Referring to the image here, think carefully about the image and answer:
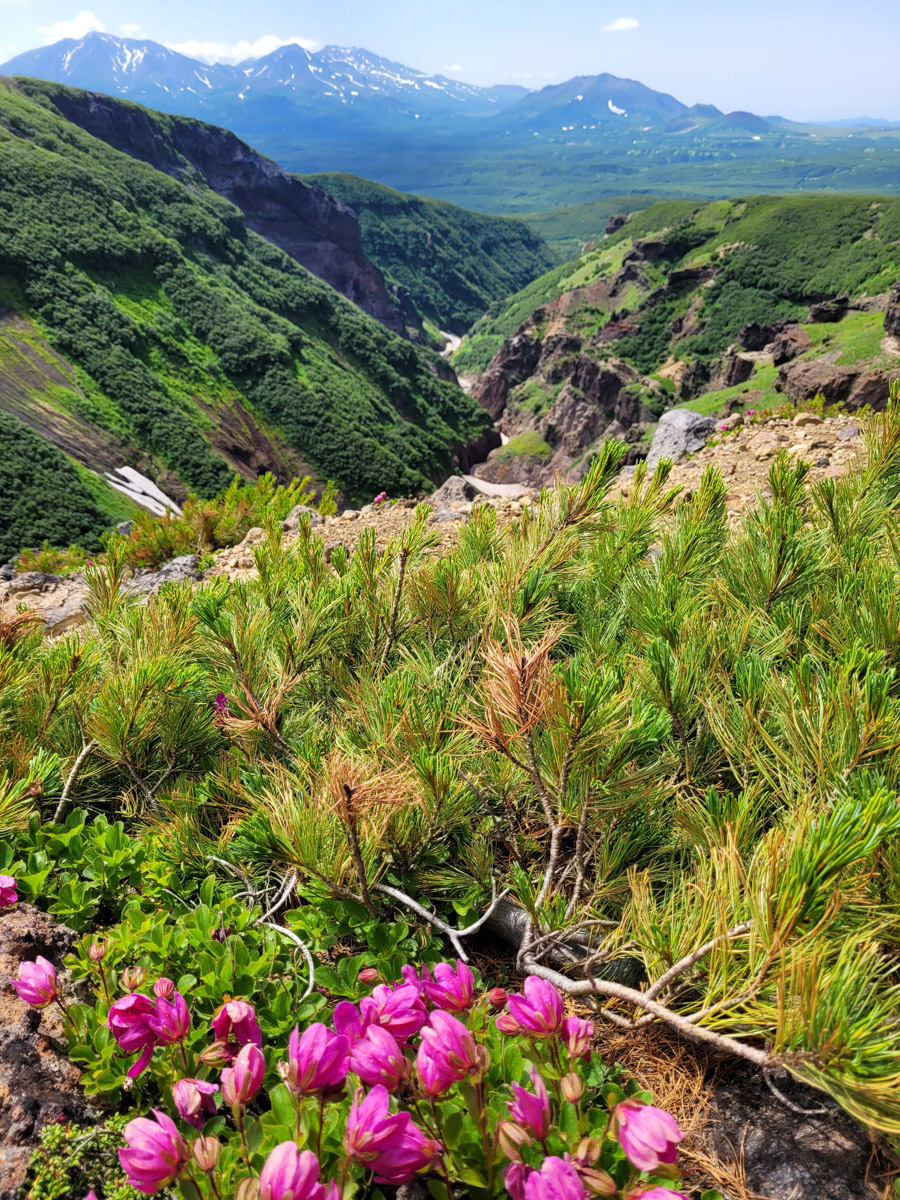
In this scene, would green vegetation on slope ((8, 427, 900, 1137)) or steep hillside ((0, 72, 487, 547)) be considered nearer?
green vegetation on slope ((8, 427, 900, 1137))

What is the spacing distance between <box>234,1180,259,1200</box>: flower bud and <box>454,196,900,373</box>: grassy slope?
9044 cm

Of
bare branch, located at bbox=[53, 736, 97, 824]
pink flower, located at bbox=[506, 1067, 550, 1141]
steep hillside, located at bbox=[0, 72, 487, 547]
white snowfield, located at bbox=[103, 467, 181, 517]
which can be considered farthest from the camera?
steep hillside, located at bbox=[0, 72, 487, 547]

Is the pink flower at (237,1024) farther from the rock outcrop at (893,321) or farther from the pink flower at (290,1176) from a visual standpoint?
the rock outcrop at (893,321)

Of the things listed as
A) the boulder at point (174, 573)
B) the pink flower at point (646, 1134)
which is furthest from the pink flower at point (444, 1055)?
the boulder at point (174, 573)

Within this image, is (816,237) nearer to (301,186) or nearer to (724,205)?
(724,205)

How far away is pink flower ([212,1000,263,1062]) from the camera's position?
3.42 ft

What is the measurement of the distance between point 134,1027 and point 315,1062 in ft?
1.25

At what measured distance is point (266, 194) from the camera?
114 meters

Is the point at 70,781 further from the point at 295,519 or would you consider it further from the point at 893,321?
the point at 893,321

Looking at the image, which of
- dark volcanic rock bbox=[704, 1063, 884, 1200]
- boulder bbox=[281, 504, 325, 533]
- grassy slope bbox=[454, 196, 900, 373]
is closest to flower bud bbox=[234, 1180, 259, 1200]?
dark volcanic rock bbox=[704, 1063, 884, 1200]

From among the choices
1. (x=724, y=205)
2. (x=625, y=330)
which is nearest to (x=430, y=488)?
(x=625, y=330)

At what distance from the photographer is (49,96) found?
85.0 meters

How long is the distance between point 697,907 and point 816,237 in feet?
360

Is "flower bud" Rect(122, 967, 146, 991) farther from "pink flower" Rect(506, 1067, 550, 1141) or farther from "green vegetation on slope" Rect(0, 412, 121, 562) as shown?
"green vegetation on slope" Rect(0, 412, 121, 562)
